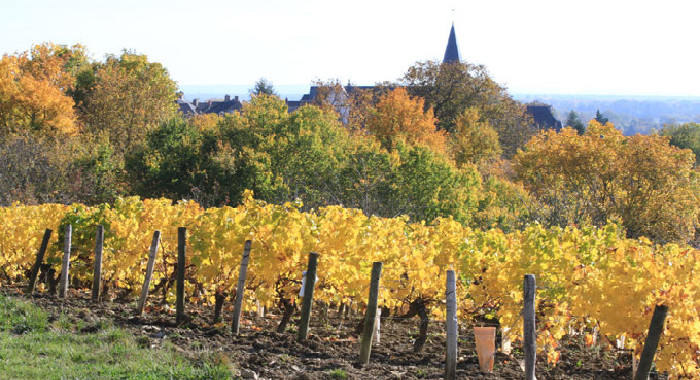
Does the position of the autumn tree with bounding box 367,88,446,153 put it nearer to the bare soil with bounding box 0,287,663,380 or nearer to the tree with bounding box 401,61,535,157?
the tree with bounding box 401,61,535,157

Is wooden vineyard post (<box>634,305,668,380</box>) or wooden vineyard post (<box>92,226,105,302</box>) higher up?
wooden vineyard post (<box>634,305,668,380</box>)

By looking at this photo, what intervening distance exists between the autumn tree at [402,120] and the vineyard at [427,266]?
120ft

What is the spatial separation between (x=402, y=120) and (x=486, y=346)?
134ft

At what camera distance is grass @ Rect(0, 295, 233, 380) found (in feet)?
21.9

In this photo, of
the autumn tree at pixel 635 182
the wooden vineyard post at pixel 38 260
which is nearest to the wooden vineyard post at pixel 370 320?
the wooden vineyard post at pixel 38 260

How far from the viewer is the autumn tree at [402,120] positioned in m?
47.6

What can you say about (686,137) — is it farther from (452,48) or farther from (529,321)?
(529,321)

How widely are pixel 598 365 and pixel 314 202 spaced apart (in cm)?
1985

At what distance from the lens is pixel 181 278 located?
9602mm

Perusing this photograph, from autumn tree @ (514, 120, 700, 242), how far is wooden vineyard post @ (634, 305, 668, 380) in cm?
2164

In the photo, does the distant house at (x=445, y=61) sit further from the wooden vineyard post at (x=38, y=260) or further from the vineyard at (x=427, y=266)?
the vineyard at (x=427, y=266)

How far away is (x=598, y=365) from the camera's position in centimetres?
895

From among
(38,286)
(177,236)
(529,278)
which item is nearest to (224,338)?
(177,236)

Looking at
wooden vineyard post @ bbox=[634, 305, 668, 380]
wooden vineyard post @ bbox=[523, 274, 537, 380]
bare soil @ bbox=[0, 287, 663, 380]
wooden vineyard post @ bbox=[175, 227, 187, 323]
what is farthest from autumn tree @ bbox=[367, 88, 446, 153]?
wooden vineyard post @ bbox=[634, 305, 668, 380]
